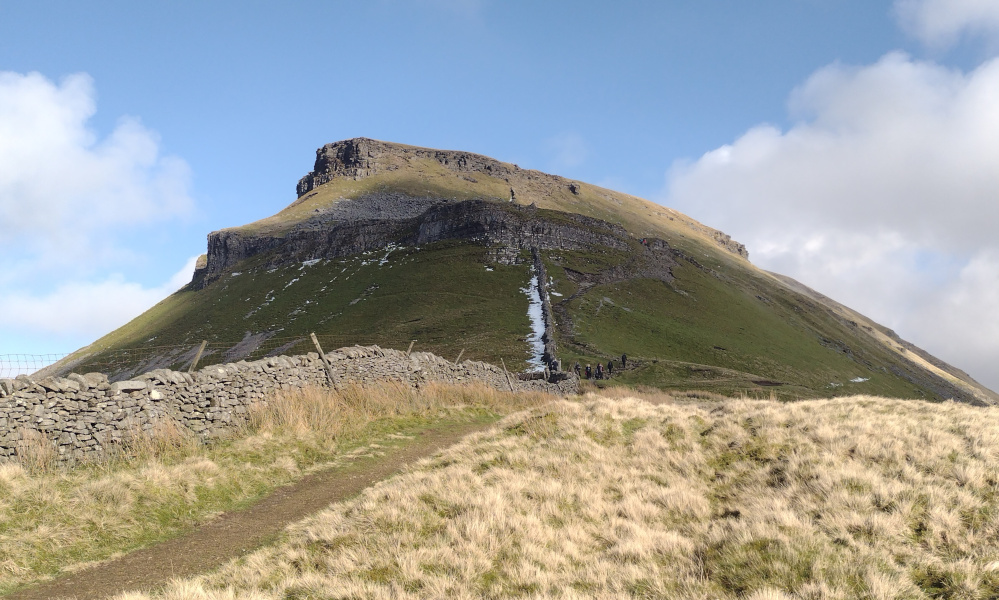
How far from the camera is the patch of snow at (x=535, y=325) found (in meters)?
44.3

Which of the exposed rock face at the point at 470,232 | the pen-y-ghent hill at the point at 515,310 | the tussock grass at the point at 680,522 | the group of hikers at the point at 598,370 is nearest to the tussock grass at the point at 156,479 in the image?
the tussock grass at the point at 680,522

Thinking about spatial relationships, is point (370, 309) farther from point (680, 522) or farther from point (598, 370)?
point (680, 522)

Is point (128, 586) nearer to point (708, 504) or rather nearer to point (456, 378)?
point (708, 504)

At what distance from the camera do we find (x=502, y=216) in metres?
90.0

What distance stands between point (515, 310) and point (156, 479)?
51.2 metres

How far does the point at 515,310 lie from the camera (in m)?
60.6

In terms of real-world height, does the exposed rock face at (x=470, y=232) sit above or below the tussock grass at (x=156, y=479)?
above

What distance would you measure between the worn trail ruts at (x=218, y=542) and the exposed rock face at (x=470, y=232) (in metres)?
73.7

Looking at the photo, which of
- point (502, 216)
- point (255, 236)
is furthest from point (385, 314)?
point (255, 236)

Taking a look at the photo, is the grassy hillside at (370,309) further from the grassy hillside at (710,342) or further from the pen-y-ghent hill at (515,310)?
the grassy hillside at (710,342)

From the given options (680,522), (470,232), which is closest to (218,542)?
(680,522)

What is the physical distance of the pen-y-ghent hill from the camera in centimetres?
5306

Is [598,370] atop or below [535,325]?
below

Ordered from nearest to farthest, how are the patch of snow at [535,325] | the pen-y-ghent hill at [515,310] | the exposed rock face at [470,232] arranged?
1. the patch of snow at [535,325]
2. the pen-y-ghent hill at [515,310]
3. the exposed rock face at [470,232]
